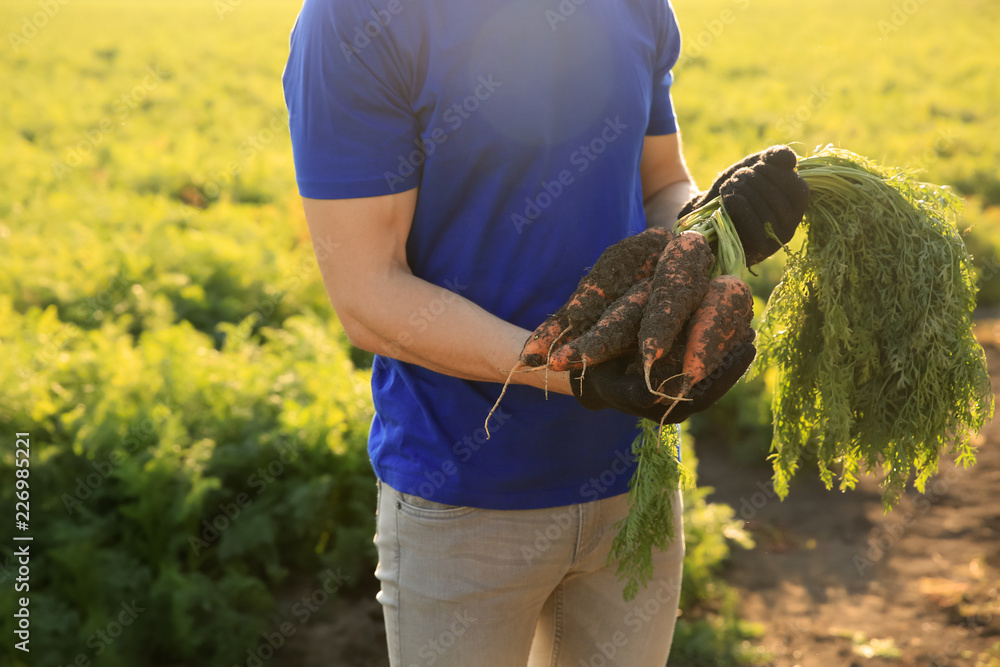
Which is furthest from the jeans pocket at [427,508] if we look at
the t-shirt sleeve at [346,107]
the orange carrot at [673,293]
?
the t-shirt sleeve at [346,107]

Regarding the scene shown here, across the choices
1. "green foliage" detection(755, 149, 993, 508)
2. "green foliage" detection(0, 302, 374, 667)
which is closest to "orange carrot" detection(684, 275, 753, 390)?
"green foliage" detection(755, 149, 993, 508)

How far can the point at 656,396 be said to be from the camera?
139 centimetres

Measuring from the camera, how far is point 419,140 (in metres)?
1.62

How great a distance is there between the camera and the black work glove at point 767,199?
1693mm

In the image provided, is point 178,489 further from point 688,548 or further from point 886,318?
point 886,318

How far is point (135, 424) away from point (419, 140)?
10.2 ft

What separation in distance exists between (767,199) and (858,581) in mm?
3415

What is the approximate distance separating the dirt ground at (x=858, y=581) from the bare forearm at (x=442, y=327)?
108 inches

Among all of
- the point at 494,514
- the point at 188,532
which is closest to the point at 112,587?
the point at 188,532

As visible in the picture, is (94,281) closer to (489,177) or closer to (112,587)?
(112,587)

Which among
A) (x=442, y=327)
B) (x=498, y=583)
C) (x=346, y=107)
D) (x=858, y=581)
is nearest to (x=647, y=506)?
(x=498, y=583)

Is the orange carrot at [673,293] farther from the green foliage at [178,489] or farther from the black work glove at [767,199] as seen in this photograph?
the green foliage at [178,489]

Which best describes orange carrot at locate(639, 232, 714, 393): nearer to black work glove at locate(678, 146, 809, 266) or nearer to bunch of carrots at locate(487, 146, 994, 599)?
bunch of carrots at locate(487, 146, 994, 599)

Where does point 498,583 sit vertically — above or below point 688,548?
above
